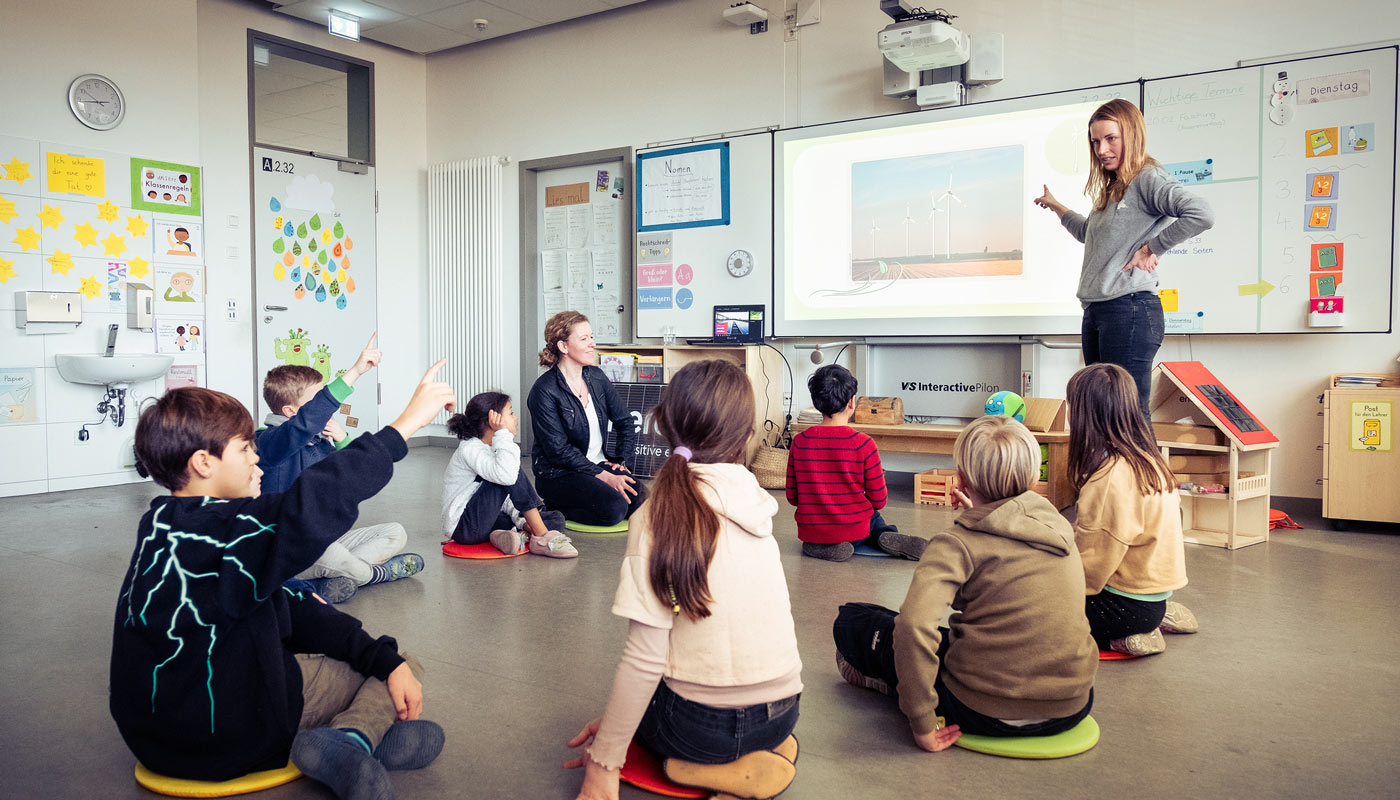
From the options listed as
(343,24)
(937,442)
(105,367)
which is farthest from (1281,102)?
(105,367)

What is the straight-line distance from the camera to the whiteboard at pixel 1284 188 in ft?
13.9

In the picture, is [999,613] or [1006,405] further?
[1006,405]

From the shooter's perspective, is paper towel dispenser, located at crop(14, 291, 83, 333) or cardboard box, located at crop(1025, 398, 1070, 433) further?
paper towel dispenser, located at crop(14, 291, 83, 333)

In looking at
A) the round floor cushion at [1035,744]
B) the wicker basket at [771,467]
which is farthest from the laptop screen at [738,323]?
the round floor cushion at [1035,744]

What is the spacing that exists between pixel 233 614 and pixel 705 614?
741mm

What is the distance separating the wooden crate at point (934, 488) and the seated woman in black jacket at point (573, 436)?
1.58 metres

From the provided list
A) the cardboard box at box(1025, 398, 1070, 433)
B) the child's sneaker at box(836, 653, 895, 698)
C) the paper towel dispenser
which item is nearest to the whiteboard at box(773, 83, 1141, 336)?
the cardboard box at box(1025, 398, 1070, 433)

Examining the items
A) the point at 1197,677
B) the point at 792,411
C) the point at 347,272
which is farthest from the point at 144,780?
the point at 347,272

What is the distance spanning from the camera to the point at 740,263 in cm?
596

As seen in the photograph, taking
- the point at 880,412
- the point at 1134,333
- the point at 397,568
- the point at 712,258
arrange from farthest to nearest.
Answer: the point at 712,258
the point at 880,412
the point at 397,568
the point at 1134,333

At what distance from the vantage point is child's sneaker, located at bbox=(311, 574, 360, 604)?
9.92 ft

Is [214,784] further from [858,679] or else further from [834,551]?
[834,551]

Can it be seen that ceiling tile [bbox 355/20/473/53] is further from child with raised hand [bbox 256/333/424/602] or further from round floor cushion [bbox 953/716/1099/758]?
round floor cushion [bbox 953/716/1099/758]

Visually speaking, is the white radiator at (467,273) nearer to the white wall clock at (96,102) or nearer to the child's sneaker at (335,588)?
the white wall clock at (96,102)
